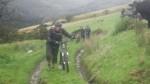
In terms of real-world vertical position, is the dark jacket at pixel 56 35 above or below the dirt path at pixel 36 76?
above

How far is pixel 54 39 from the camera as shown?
95.1 feet

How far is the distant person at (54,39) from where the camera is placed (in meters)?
28.8

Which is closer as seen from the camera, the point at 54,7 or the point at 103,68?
the point at 103,68

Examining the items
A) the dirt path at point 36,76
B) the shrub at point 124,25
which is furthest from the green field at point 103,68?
the shrub at point 124,25

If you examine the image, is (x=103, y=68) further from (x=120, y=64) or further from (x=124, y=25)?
(x=124, y=25)

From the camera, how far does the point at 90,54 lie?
33312 millimetres

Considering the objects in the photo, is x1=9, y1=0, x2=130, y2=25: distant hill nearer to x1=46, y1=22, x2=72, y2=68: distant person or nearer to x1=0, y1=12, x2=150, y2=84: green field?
x1=0, y1=12, x2=150, y2=84: green field

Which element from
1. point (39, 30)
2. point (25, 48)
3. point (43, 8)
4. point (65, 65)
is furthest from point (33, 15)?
point (65, 65)

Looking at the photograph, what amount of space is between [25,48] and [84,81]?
3322 cm

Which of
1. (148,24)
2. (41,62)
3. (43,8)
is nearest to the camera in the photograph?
(148,24)

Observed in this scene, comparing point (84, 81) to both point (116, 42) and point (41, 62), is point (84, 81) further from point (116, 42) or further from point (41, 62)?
point (41, 62)

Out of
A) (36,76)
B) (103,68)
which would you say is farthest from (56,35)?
(103,68)

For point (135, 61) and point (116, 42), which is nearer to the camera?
point (135, 61)

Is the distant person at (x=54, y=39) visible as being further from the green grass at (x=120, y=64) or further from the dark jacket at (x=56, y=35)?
the green grass at (x=120, y=64)
